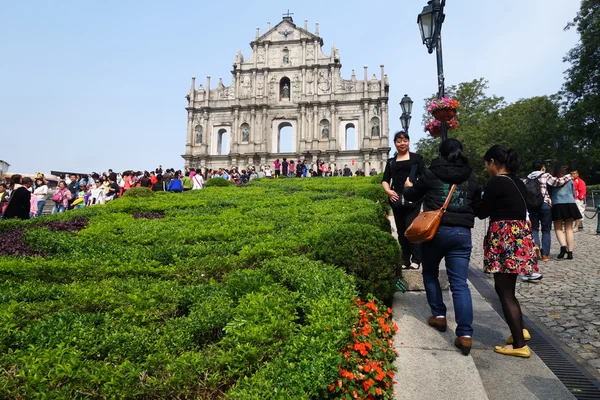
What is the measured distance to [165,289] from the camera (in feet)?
12.3

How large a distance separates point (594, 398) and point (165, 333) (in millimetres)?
3295

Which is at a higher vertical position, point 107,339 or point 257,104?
point 257,104

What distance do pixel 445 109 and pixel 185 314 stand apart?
522cm

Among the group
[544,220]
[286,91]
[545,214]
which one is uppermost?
[286,91]

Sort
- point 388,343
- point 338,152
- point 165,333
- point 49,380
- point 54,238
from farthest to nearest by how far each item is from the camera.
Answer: point 338,152, point 54,238, point 388,343, point 165,333, point 49,380

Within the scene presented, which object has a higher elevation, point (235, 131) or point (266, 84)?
point (266, 84)

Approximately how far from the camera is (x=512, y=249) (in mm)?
3557

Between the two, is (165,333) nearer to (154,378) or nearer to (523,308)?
(154,378)

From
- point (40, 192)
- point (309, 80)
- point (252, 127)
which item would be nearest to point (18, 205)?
point (40, 192)

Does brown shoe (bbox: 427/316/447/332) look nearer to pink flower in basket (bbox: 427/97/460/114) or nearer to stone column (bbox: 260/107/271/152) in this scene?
pink flower in basket (bbox: 427/97/460/114)

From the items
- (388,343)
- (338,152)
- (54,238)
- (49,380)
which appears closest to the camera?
(49,380)

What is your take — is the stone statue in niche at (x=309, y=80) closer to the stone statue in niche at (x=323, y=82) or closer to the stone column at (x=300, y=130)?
the stone statue in niche at (x=323, y=82)

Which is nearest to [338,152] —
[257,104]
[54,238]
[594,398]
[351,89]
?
[351,89]

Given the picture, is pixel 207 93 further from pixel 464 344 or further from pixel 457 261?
pixel 464 344
